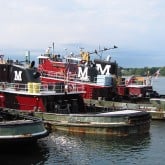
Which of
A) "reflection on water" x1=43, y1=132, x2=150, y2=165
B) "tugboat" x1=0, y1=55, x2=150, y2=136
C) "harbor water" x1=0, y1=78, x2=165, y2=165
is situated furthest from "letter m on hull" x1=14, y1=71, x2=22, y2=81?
"harbor water" x1=0, y1=78, x2=165, y2=165

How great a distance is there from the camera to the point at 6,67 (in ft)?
118

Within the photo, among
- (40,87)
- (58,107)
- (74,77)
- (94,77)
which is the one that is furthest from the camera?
(74,77)

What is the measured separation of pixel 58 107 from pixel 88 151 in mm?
7631

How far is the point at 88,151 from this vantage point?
26.5 m

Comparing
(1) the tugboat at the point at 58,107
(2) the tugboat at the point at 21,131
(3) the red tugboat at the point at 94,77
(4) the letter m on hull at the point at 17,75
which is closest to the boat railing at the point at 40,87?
(1) the tugboat at the point at 58,107

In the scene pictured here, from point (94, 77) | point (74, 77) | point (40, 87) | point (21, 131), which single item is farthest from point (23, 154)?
point (74, 77)

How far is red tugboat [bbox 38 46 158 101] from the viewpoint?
42.9 meters

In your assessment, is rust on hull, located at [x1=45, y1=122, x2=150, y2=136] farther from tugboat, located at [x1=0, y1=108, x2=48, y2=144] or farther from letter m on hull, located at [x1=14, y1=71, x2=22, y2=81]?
letter m on hull, located at [x1=14, y1=71, x2=22, y2=81]

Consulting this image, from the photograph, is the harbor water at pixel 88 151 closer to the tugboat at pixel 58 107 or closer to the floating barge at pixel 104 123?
the floating barge at pixel 104 123

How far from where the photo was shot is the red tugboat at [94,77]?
4288 cm

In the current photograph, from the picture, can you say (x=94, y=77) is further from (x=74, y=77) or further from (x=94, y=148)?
(x=94, y=148)

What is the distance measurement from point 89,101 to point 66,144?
42.7 ft

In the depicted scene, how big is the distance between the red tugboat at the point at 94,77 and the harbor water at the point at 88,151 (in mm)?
12256

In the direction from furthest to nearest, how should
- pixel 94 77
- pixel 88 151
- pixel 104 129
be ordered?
1. pixel 94 77
2. pixel 104 129
3. pixel 88 151
